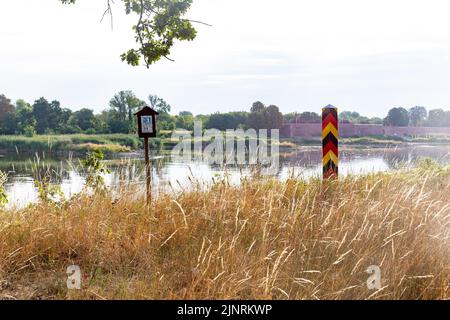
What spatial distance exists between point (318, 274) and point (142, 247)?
1.87m

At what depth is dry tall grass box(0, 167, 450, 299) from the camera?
14.3 feet

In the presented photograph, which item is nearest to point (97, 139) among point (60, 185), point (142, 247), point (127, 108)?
point (127, 108)

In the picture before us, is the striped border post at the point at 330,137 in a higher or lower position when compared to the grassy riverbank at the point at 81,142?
higher

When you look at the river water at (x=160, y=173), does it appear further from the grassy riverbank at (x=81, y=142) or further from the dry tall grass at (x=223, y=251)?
the grassy riverbank at (x=81, y=142)

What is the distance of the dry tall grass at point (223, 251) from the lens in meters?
4.37

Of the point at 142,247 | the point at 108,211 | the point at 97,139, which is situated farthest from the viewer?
the point at 97,139

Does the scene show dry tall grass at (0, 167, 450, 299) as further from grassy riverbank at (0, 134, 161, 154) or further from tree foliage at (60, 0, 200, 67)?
grassy riverbank at (0, 134, 161, 154)

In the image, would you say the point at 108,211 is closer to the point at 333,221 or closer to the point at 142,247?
the point at 142,247

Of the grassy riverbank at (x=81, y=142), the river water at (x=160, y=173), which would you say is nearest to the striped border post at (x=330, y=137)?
the river water at (x=160, y=173)

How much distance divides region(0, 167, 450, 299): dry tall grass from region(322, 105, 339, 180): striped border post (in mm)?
2190

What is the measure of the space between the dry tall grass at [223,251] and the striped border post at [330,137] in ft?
7.19

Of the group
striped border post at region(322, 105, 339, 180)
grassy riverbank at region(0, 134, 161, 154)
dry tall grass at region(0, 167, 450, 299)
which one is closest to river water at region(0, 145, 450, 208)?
striped border post at region(322, 105, 339, 180)

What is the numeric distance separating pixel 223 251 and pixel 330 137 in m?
4.86
